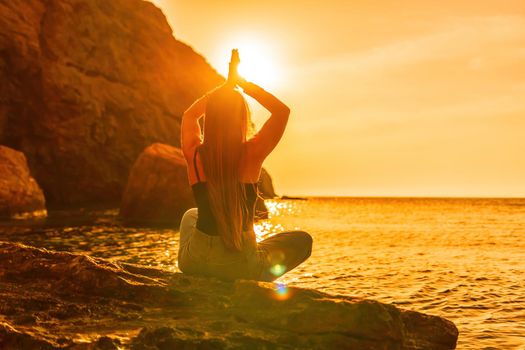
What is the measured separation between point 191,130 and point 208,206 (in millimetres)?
905

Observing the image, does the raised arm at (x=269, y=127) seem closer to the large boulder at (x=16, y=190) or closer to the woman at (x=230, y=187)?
the woman at (x=230, y=187)

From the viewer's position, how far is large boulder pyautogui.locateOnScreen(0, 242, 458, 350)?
3834 mm

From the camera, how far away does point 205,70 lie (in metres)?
66.4

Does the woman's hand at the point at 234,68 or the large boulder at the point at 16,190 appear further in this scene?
the large boulder at the point at 16,190

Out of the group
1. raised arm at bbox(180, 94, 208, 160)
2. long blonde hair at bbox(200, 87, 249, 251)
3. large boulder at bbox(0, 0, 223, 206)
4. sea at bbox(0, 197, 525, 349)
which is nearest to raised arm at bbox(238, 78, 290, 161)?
long blonde hair at bbox(200, 87, 249, 251)

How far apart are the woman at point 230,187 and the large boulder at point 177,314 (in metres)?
0.29

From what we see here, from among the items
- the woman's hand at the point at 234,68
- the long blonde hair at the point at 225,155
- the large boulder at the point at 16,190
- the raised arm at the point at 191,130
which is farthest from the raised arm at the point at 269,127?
the large boulder at the point at 16,190

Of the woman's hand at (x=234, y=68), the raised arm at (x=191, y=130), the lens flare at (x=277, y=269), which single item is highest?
the woman's hand at (x=234, y=68)

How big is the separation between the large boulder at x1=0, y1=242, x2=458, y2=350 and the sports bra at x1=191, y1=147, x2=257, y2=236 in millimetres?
540

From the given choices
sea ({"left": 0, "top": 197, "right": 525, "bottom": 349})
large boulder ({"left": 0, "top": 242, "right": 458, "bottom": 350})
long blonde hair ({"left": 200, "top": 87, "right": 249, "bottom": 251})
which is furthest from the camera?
sea ({"left": 0, "top": 197, "right": 525, "bottom": 349})

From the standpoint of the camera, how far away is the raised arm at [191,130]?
5184 millimetres

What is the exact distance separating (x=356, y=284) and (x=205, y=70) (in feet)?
196

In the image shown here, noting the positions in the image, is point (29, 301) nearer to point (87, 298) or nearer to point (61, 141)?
point (87, 298)

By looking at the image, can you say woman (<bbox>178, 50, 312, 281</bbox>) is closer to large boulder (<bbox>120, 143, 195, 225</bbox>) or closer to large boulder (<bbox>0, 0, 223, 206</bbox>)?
large boulder (<bbox>120, 143, 195, 225</bbox>)
